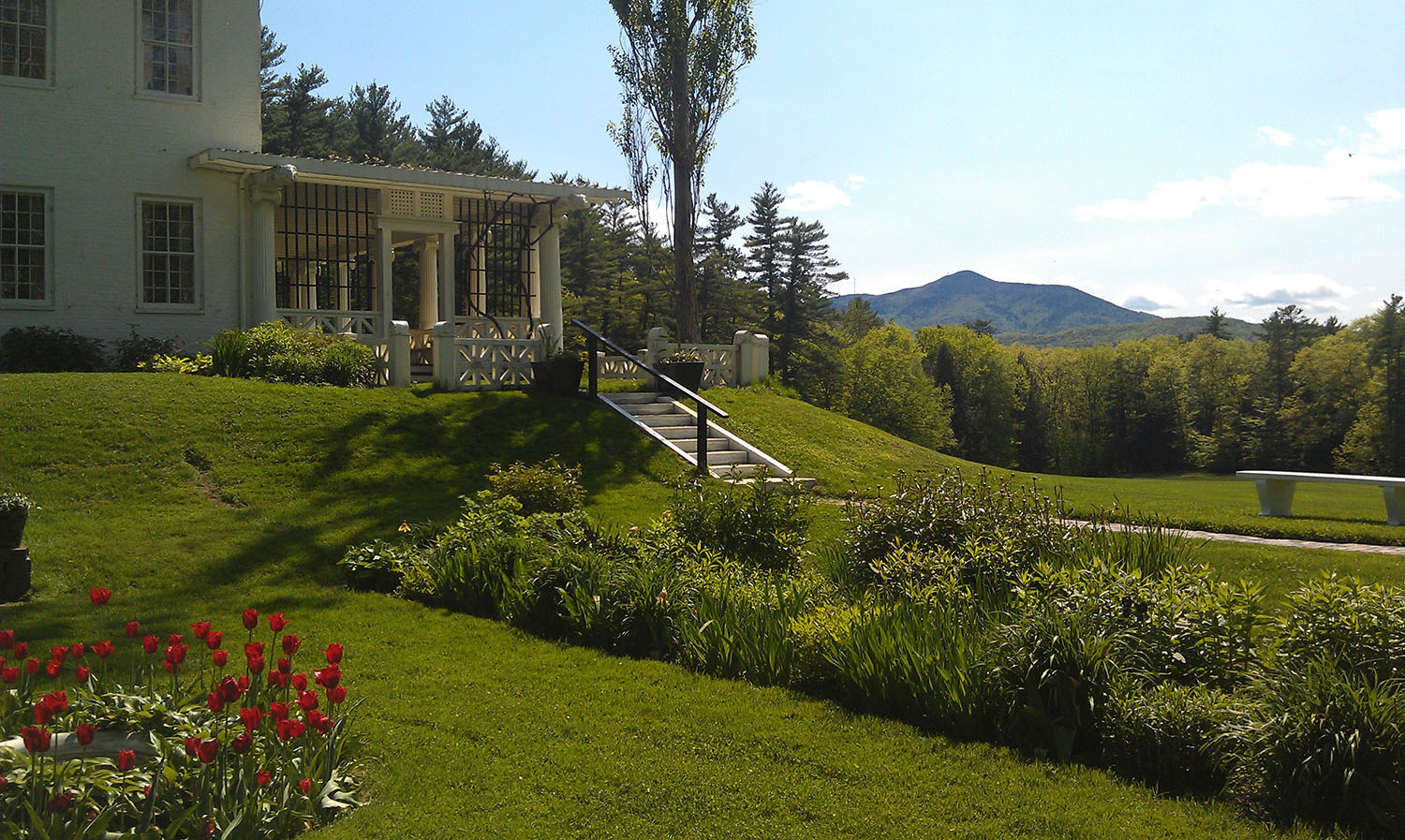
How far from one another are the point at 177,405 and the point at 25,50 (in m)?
7.99

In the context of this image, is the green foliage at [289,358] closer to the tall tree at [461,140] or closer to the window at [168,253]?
the window at [168,253]

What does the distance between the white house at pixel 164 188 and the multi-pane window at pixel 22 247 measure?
0.02m

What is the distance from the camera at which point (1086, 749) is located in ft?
14.8

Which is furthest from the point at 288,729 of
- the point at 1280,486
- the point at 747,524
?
the point at 1280,486

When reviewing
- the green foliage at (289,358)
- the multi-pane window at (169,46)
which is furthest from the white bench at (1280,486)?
the multi-pane window at (169,46)

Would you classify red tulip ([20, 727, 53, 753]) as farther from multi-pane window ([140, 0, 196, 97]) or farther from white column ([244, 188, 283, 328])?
multi-pane window ([140, 0, 196, 97])

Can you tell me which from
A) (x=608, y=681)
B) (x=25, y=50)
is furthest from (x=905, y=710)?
(x=25, y=50)

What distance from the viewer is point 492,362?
15.6 meters

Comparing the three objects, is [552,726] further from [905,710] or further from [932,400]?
[932,400]

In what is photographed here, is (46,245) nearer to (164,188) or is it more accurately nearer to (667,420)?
(164,188)

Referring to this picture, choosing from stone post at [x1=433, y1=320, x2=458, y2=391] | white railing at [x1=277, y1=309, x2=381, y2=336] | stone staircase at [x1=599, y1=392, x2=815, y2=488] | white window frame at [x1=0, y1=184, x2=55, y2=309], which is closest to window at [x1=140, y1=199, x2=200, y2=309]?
white window frame at [x1=0, y1=184, x2=55, y2=309]

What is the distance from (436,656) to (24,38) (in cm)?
1505

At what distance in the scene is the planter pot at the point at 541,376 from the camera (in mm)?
15411

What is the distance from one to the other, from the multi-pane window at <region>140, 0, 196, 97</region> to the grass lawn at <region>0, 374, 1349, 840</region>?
6457mm
